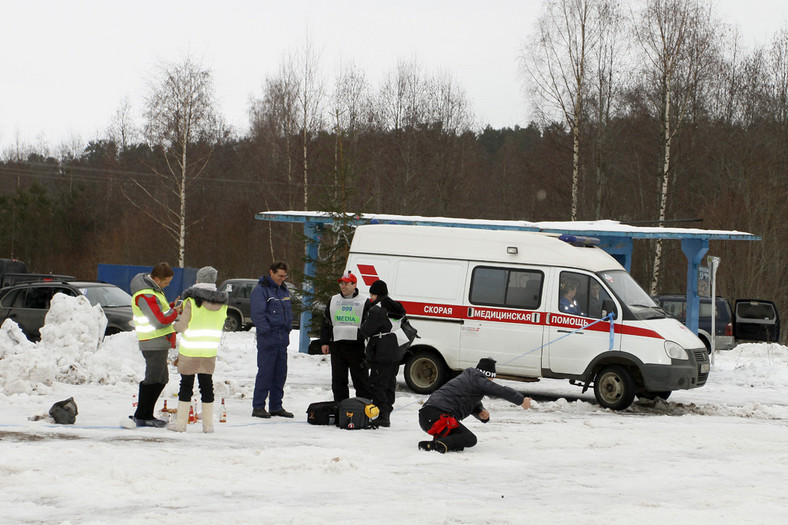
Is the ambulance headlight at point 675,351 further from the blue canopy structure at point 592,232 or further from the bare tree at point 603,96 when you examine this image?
the bare tree at point 603,96

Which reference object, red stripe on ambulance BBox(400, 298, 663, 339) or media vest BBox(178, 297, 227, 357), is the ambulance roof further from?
media vest BBox(178, 297, 227, 357)

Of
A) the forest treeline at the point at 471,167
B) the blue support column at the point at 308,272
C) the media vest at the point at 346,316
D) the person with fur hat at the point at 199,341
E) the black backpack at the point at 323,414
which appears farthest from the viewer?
the forest treeline at the point at 471,167

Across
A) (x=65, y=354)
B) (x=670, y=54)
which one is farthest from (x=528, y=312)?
(x=670, y=54)

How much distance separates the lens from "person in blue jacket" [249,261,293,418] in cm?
1067

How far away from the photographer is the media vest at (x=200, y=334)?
30.3ft

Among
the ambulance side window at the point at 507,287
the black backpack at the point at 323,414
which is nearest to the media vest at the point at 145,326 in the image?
the black backpack at the point at 323,414

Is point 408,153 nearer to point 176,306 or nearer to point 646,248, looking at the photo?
point 646,248

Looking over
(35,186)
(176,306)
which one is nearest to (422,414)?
(176,306)

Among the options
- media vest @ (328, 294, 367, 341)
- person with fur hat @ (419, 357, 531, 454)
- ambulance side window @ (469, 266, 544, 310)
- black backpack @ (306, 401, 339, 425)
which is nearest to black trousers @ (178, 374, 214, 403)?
black backpack @ (306, 401, 339, 425)

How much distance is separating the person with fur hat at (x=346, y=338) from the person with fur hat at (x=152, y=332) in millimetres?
2082

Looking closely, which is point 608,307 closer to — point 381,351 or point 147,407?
point 381,351

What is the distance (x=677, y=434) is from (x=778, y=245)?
2716 centimetres

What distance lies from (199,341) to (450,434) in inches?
108

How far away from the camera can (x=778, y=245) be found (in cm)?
3475
